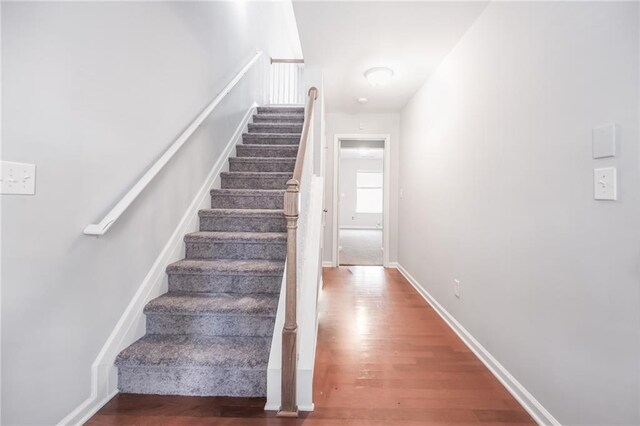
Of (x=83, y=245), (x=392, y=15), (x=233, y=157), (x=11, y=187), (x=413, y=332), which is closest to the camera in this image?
(x=11, y=187)

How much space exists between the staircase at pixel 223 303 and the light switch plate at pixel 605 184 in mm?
1660

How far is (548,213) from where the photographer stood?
1.35 m

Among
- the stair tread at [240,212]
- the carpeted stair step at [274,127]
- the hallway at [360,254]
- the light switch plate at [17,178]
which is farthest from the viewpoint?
the hallway at [360,254]

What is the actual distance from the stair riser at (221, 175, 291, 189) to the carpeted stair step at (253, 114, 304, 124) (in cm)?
135

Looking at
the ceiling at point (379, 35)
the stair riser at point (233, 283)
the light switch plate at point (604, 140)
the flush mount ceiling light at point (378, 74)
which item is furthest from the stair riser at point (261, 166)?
the light switch plate at point (604, 140)

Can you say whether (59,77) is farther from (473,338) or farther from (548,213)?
(473,338)

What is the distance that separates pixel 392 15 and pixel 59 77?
6.79 feet

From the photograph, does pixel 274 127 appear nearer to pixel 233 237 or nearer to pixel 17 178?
pixel 233 237

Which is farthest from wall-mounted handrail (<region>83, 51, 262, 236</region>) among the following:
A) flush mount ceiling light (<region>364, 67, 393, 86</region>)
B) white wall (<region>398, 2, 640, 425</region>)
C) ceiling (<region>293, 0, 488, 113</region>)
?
white wall (<region>398, 2, 640, 425</region>)

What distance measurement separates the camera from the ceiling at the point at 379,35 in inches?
76.3

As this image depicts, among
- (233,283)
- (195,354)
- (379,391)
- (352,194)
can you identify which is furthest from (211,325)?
(352,194)

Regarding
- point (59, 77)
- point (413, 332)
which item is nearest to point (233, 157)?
point (59, 77)

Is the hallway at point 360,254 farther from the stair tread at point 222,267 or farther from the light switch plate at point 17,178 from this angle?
the light switch plate at point 17,178

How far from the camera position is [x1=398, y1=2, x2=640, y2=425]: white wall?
102 centimetres
